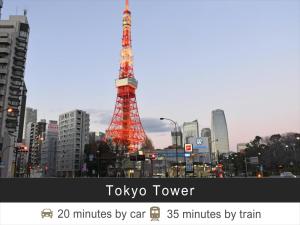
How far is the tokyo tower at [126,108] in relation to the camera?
11225 centimetres

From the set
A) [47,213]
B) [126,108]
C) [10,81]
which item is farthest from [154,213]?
[126,108]

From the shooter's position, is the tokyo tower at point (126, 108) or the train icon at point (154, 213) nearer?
→ the train icon at point (154, 213)

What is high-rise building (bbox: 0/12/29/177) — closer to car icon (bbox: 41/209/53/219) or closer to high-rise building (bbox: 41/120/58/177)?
car icon (bbox: 41/209/53/219)

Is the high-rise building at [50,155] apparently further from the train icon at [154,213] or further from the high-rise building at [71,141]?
the train icon at [154,213]

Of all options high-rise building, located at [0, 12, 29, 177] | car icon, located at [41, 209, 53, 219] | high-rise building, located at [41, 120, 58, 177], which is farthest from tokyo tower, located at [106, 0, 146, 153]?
car icon, located at [41, 209, 53, 219]

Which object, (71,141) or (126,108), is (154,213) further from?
Answer: (71,141)

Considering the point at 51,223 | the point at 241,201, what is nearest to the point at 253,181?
the point at 241,201

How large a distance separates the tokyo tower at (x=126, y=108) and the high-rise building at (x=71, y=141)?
39806 millimetres

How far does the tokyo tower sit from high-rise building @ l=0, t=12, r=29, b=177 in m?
32.4
